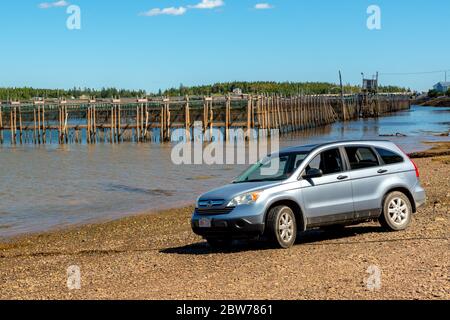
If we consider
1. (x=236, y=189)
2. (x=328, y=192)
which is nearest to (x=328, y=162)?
(x=328, y=192)

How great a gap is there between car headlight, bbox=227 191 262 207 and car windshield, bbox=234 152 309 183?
1.92 ft

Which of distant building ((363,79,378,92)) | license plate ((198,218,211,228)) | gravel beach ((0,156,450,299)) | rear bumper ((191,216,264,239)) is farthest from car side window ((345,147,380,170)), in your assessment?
distant building ((363,79,378,92))

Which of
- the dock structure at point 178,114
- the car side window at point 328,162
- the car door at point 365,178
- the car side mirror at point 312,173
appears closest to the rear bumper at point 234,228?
the car side mirror at point 312,173

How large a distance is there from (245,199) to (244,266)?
132 centimetres

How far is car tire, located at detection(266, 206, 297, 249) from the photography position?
11.0 meters

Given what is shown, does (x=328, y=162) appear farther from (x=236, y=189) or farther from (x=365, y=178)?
(x=236, y=189)

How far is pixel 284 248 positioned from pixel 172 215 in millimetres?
8208

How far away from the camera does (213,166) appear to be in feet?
124

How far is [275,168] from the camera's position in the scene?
11.8 meters

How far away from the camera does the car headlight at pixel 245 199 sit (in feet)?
36.0

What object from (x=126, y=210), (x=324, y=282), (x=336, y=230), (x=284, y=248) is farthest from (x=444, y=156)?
(x=324, y=282)

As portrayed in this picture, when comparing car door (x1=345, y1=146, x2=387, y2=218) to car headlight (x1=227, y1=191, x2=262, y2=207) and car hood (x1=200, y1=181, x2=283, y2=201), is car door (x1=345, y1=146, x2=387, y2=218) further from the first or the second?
car headlight (x1=227, y1=191, x2=262, y2=207)

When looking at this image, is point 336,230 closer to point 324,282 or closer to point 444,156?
point 324,282
